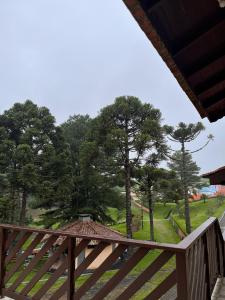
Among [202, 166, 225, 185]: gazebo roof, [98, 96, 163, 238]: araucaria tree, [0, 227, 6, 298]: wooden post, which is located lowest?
[0, 227, 6, 298]: wooden post

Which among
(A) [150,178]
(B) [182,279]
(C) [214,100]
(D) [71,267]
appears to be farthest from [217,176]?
(A) [150,178]

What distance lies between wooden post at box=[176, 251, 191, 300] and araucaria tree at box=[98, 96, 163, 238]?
60.4ft

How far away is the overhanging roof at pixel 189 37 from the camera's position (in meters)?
1.96

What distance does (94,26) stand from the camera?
966 inches

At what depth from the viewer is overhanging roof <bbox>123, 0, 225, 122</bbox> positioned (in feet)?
6.42

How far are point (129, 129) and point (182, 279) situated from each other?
65.2ft

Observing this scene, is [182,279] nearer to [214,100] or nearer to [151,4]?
[151,4]

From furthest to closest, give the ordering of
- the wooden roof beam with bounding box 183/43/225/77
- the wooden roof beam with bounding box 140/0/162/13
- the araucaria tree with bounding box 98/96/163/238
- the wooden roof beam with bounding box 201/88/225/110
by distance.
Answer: the araucaria tree with bounding box 98/96/163/238
the wooden roof beam with bounding box 201/88/225/110
the wooden roof beam with bounding box 183/43/225/77
the wooden roof beam with bounding box 140/0/162/13

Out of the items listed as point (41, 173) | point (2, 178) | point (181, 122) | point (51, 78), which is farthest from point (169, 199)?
point (51, 78)

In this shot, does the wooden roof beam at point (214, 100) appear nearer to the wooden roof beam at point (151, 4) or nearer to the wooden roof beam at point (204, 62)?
the wooden roof beam at point (204, 62)

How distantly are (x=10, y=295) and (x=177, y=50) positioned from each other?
9.46 ft

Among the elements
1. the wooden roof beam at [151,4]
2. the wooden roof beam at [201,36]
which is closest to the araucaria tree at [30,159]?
the wooden roof beam at [201,36]

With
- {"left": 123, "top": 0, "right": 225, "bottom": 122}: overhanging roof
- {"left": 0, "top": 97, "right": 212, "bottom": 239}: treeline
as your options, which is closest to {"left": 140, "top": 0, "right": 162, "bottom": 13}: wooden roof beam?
{"left": 123, "top": 0, "right": 225, "bottom": 122}: overhanging roof

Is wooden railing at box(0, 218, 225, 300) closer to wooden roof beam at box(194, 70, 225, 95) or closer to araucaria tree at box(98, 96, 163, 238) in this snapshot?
wooden roof beam at box(194, 70, 225, 95)
